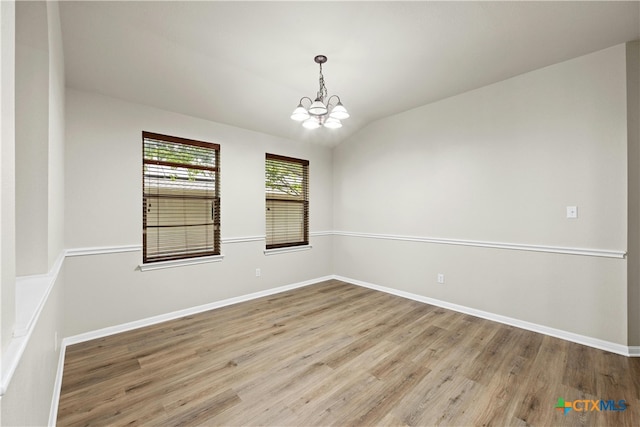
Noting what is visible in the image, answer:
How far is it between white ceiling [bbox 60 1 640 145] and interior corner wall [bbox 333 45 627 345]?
0.36 metres

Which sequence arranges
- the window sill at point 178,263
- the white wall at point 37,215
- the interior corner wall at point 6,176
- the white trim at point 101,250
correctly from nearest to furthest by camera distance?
the interior corner wall at point 6,176 → the white wall at point 37,215 → the white trim at point 101,250 → the window sill at point 178,263

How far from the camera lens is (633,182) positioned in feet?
8.29

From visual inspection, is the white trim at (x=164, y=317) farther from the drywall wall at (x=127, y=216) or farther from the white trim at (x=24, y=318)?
the white trim at (x=24, y=318)

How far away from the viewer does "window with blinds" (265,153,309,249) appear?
177 inches

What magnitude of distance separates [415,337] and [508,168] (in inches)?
84.6

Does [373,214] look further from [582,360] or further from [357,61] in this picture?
[582,360]

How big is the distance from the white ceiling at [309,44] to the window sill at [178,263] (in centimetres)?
181

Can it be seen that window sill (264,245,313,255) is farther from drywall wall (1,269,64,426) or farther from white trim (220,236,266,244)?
drywall wall (1,269,64,426)

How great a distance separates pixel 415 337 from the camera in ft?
9.54

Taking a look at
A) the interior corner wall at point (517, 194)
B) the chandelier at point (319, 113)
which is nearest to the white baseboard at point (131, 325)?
the interior corner wall at point (517, 194)

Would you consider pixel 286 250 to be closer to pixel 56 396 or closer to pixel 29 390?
pixel 56 396

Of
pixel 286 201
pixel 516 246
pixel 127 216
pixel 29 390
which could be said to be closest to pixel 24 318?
pixel 29 390

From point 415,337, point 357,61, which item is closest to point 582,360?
point 415,337

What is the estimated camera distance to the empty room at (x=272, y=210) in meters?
1.82
